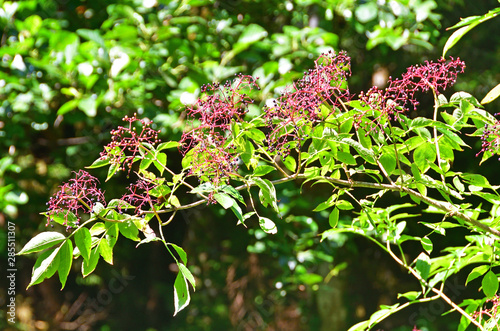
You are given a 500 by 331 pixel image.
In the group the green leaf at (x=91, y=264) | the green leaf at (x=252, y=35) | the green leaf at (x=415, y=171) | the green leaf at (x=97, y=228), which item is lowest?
the green leaf at (x=252, y=35)

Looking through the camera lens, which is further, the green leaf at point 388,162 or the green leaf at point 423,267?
the green leaf at point 423,267

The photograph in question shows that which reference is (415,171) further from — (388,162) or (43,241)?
(43,241)

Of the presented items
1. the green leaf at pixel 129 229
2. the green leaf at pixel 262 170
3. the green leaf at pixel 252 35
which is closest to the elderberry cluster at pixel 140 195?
the green leaf at pixel 129 229

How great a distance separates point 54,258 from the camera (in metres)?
0.65

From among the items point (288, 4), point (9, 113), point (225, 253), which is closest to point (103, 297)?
point (225, 253)

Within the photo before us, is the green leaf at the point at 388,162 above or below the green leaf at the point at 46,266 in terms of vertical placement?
above

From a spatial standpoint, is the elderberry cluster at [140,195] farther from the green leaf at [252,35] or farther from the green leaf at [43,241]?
the green leaf at [252,35]

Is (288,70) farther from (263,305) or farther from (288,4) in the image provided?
(263,305)

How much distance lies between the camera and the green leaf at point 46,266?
634 millimetres

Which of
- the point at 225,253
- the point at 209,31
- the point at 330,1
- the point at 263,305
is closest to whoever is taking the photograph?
the point at 330,1

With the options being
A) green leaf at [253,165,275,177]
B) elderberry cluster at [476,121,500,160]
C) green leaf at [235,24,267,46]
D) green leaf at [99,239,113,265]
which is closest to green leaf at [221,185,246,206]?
green leaf at [253,165,275,177]

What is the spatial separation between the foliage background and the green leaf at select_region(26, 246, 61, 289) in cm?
99

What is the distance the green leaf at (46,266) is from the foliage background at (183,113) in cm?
99

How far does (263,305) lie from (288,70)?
1504 millimetres
